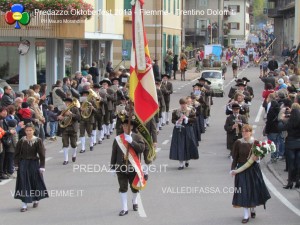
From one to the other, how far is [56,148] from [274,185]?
26.5ft

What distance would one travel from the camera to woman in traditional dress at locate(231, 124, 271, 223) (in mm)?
13445

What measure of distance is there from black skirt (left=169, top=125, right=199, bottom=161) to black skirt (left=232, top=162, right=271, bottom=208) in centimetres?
547

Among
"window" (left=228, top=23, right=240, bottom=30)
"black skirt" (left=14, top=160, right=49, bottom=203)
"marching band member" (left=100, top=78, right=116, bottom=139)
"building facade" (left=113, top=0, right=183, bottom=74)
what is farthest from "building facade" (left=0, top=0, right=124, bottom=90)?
"window" (left=228, top=23, right=240, bottom=30)

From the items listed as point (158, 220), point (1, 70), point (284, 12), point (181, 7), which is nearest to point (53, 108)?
point (1, 70)

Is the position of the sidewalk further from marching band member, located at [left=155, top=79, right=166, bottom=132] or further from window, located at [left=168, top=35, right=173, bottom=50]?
window, located at [left=168, top=35, right=173, bottom=50]

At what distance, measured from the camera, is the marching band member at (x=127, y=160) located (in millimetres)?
14023

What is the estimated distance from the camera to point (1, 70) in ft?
102

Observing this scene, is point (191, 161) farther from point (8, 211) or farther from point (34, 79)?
point (34, 79)

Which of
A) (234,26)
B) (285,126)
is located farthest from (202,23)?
(285,126)

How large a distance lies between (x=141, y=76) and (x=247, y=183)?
2632 millimetres

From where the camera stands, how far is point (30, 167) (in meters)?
14.4

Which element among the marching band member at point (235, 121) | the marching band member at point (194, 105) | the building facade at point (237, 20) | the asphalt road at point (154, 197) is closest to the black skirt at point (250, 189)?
the asphalt road at point (154, 197)

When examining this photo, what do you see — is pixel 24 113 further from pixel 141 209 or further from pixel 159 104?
pixel 159 104

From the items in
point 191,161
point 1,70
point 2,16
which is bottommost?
point 191,161
